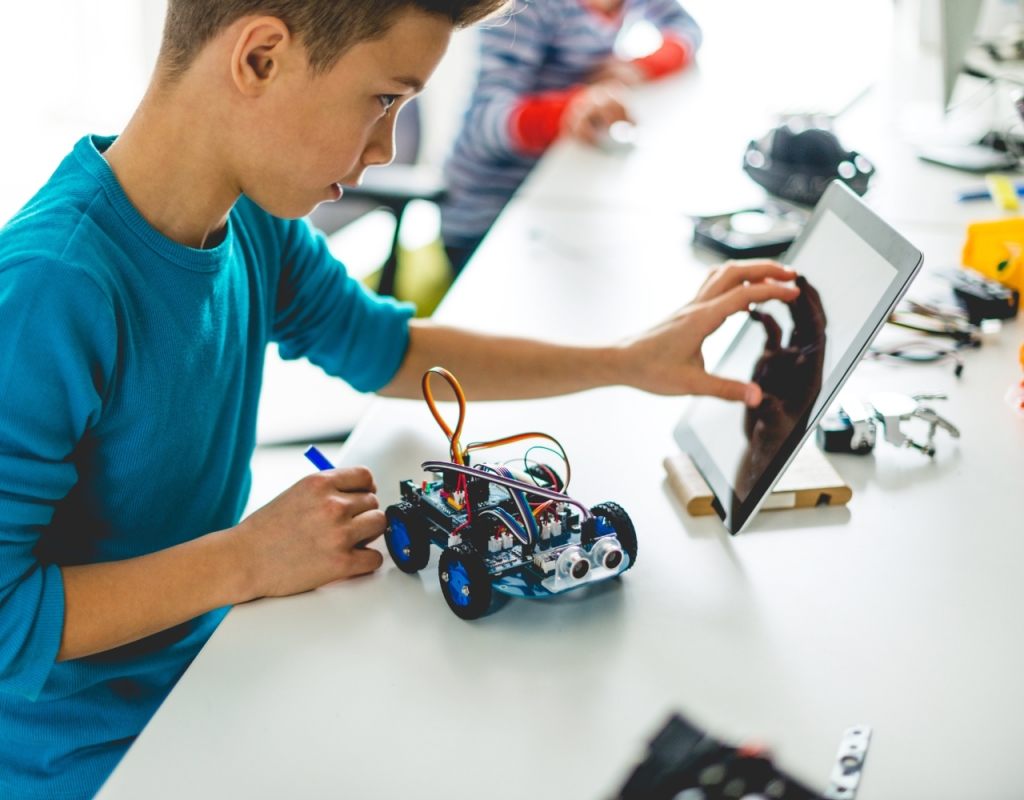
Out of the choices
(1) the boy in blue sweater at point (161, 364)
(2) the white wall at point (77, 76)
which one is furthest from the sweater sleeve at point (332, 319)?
(2) the white wall at point (77, 76)

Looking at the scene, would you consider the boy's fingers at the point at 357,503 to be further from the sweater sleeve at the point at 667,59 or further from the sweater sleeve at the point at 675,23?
A: the sweater sleeve at the point at 675,23

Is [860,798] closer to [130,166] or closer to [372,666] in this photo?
[372,666]

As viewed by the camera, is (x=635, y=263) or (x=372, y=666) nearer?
(x=372, y=666)

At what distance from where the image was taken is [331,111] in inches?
29.6

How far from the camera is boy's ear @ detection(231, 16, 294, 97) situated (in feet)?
2.34

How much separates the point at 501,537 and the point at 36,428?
0.34 m

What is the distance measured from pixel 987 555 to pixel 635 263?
0.70 m

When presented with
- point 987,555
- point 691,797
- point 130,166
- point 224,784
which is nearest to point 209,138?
point 130,166

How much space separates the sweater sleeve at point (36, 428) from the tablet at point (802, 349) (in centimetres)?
52

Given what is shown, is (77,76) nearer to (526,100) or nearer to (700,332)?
(526,100)

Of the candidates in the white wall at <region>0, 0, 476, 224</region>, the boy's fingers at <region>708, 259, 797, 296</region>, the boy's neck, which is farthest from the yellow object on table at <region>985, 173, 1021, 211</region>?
the white wall at <region>0, 0, 476, 224</region>

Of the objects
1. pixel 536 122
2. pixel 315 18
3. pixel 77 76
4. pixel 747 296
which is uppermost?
pixel 315 18

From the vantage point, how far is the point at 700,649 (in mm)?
674

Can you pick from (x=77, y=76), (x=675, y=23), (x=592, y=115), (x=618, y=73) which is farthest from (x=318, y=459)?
(x=77, y=76)
